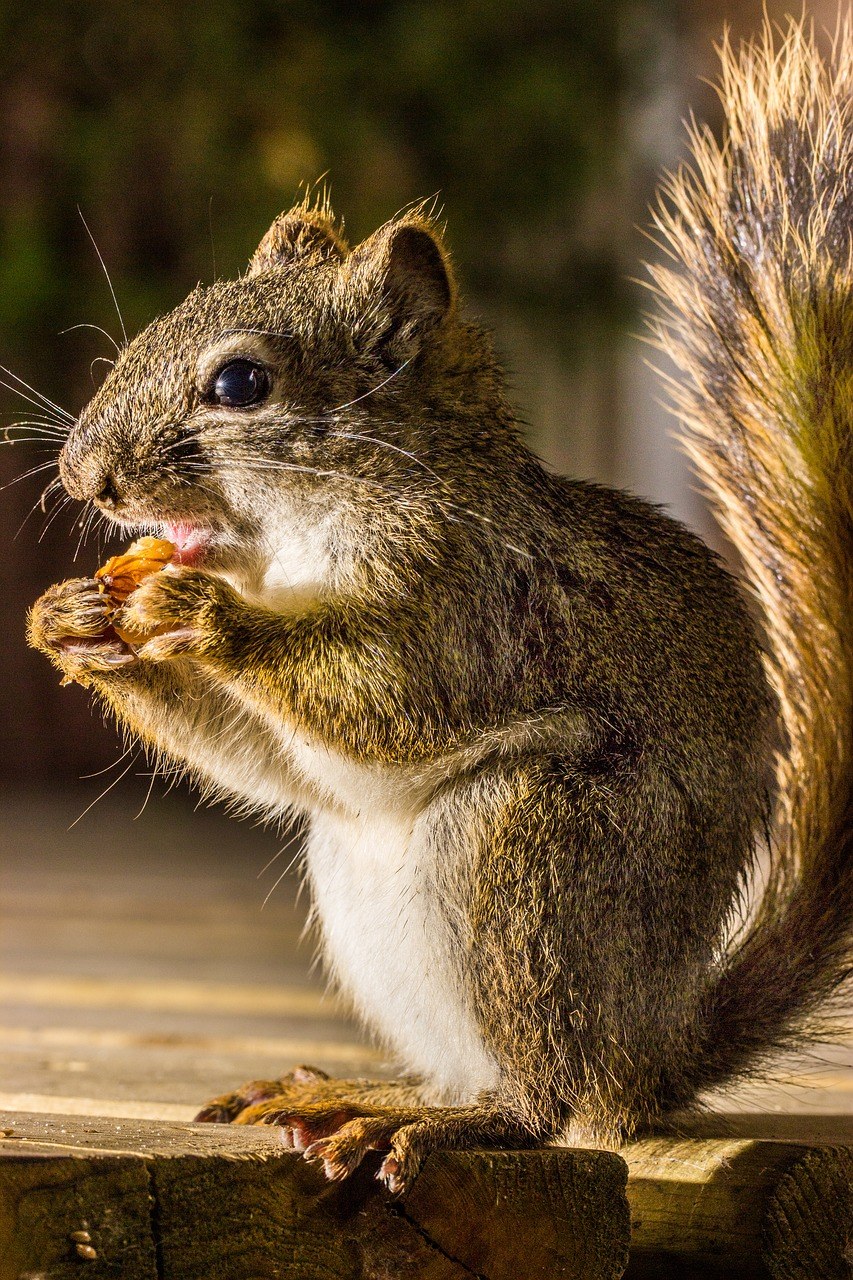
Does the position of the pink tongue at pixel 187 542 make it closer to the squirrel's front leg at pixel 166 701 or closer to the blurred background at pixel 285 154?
the squirrel's front leg at pixel 166 701

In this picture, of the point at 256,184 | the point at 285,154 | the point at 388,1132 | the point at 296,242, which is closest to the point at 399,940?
the point at 388,1132

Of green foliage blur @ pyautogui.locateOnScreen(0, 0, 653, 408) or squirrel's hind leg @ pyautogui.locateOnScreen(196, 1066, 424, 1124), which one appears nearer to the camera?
squirrel's hind leg @ pyautogui.locateOnScreen(196, 1066, 424, 1124)

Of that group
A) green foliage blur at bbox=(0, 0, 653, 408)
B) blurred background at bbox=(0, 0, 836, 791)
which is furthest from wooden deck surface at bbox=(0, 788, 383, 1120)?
green foliage blur at bbox=(0, 0, 653, 408)

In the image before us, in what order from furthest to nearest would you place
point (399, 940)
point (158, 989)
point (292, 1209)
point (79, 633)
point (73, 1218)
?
point (158, 989) < point (79, 633) < point (399, 940) < point (292, 1209) < point (73, 1218)

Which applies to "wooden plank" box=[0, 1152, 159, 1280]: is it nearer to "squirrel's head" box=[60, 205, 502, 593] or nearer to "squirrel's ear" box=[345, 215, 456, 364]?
"squirrel's head" box=[60, 205, 502, 593]

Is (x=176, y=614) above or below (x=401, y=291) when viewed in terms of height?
below

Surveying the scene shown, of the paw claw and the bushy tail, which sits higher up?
the bushy tail

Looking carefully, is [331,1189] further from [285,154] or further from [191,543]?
[285,154]
